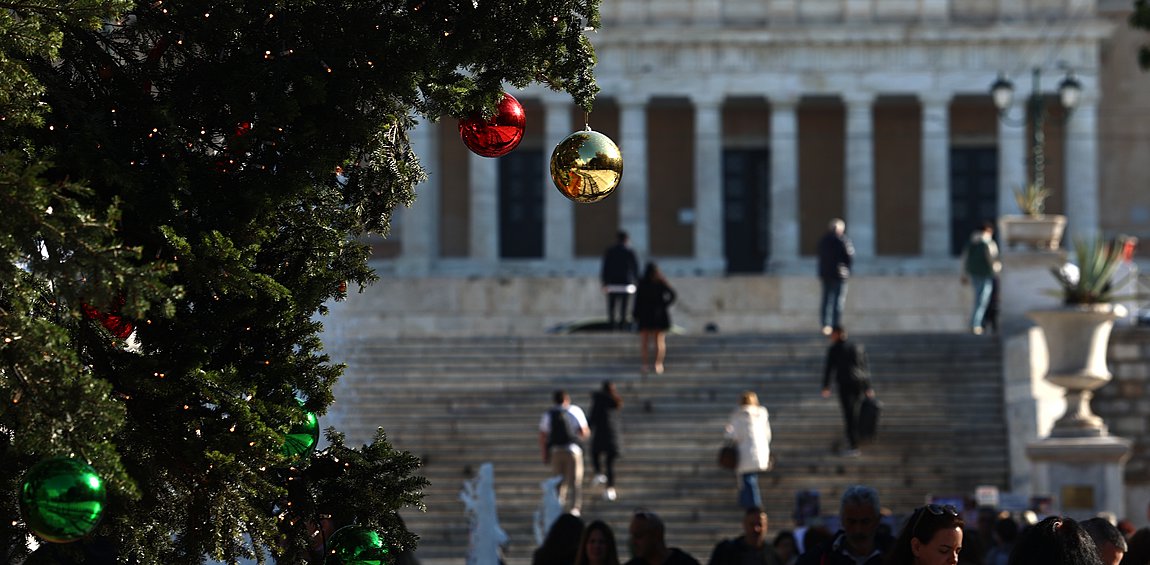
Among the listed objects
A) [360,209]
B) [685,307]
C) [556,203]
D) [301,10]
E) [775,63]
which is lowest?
[360,209]

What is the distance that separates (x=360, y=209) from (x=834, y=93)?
40.6m

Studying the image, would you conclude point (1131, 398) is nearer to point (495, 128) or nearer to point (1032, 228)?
point (1032, 228)

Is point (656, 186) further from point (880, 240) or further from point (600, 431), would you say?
point (600, 431)

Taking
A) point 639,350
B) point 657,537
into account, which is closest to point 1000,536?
point 657,537

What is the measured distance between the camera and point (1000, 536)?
562 inches

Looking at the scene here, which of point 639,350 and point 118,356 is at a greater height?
point 639,350

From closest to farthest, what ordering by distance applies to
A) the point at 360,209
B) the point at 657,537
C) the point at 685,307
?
the point at 360,209
the point at 657,537
the point at 685,307

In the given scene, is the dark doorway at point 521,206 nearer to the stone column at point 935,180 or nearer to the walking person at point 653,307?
the stone column at point 935,180

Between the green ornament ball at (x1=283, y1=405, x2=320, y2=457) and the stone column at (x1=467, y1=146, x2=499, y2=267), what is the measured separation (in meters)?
40.5

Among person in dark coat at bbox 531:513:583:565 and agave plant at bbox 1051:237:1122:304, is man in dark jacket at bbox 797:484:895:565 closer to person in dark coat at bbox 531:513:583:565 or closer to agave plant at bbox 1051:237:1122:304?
Answer: person in dark coat at bbox 531:513:583:565

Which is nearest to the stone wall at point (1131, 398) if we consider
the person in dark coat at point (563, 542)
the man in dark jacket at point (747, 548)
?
the man in dark jacket at point (747, 548)

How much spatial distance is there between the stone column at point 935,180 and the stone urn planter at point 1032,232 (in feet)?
71.3

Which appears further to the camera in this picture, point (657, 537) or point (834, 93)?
point (834, 93)

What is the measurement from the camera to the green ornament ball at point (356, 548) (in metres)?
Answer: 6.22
